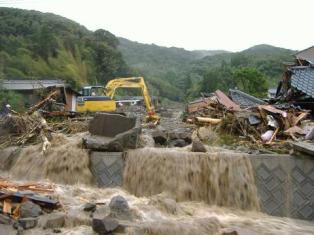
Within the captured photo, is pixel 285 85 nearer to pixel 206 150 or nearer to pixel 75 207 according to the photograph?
pixel 206 150

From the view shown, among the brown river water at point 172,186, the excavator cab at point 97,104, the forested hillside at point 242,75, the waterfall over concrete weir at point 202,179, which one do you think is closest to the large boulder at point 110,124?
the brown river water at point 172,186

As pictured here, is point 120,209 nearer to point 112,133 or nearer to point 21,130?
point 112,133

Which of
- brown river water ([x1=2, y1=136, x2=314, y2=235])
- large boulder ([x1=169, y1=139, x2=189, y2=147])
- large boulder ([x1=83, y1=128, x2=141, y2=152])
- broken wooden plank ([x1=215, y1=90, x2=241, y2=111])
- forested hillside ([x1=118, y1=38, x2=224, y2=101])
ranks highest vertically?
broken wooden plank ([x1=215, y1=90, x2=241, y2=111])

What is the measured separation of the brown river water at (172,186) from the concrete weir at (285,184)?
0.19 meters

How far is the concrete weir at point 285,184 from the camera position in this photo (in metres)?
9.80

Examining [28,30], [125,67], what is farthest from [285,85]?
[125,67]

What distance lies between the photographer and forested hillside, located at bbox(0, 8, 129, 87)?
42000mm

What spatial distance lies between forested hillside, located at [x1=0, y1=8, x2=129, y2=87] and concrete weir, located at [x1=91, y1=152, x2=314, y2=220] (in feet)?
98.5

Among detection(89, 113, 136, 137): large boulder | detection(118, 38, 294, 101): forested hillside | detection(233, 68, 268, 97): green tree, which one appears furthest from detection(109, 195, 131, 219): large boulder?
detection(233, 68, 268, 97): green tree

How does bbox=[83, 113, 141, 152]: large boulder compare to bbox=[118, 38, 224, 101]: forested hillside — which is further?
bbox=[118, 38, 224, 101]: forested hillside

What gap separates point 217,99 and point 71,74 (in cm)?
3137

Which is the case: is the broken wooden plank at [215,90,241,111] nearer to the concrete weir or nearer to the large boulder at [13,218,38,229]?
the concrete weir

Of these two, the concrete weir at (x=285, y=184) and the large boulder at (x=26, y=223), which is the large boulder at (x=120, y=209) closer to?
the large boulder at (x=26, y=223)

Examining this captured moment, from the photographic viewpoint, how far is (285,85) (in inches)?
667
